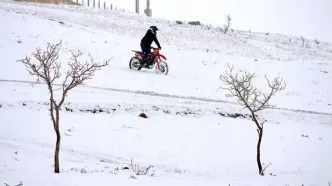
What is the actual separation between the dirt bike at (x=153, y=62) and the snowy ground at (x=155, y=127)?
1.87 feet

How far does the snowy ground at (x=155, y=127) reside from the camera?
28.5 feet

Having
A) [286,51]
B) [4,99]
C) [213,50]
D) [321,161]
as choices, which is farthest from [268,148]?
[286,51]

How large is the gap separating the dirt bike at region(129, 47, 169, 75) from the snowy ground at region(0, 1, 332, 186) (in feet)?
1.87

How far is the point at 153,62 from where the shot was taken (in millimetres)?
19047

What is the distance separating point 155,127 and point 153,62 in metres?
7.39

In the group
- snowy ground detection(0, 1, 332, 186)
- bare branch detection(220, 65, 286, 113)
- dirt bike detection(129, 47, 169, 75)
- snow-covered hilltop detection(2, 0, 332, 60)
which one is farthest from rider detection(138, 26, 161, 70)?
snow-covered hilltop detection(2, 0, 332, 60)

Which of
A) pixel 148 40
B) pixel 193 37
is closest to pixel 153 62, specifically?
pixel 148 40

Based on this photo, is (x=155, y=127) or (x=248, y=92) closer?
(x=248, y=92)

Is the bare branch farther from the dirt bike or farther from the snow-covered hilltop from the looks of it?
the snow-covered hilltop

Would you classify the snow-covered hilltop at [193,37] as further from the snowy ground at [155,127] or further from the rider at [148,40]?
the rider at [148,40]

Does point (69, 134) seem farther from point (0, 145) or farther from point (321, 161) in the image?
point (321, 161)

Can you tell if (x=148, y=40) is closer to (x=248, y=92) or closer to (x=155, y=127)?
(x=155, y=127)

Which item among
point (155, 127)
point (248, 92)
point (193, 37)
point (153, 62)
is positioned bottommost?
point (155, 127)

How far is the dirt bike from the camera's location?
61.9 feet
